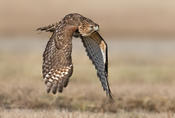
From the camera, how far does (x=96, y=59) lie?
9.53 m

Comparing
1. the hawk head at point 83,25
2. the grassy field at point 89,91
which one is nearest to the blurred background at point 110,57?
the grassy field at point 89,91

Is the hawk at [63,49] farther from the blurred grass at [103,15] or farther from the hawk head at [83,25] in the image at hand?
the blurred grass at [103,15]

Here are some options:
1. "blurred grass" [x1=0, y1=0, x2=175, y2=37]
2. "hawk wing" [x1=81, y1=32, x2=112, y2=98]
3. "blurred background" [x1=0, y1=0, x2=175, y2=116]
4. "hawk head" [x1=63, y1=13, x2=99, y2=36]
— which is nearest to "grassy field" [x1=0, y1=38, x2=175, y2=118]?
"blurred background" [x1=0, y1=0, x2=175, y2=116]

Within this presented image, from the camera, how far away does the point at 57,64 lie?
27.0ft

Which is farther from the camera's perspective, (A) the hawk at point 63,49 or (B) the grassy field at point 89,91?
(B) the grassy field at point 89,91

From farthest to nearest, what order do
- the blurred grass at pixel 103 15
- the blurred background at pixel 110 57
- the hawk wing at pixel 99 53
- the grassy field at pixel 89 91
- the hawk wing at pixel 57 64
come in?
the blurred grass at pixel 103 15, the blurred background at pixel 110 57, the grassy field at pixel 89 91, the hawk wing at pixel 99 53, the hawk wing at pixel 57 64

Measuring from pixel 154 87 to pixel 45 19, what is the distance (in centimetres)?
1827

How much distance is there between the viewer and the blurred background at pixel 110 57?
35.8 ft

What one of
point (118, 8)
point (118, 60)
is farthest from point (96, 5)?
point (118, 60)

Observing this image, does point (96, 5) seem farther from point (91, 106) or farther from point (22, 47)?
point (91, 106)

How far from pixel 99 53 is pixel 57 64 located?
1.27m

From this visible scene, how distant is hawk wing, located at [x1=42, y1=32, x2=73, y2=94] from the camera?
8.06 meters

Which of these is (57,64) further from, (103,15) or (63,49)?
(103,15)

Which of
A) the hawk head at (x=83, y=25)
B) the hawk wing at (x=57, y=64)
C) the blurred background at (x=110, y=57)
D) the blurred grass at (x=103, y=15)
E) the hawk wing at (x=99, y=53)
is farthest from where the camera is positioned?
the blurred grass at (x=103, y=15)
